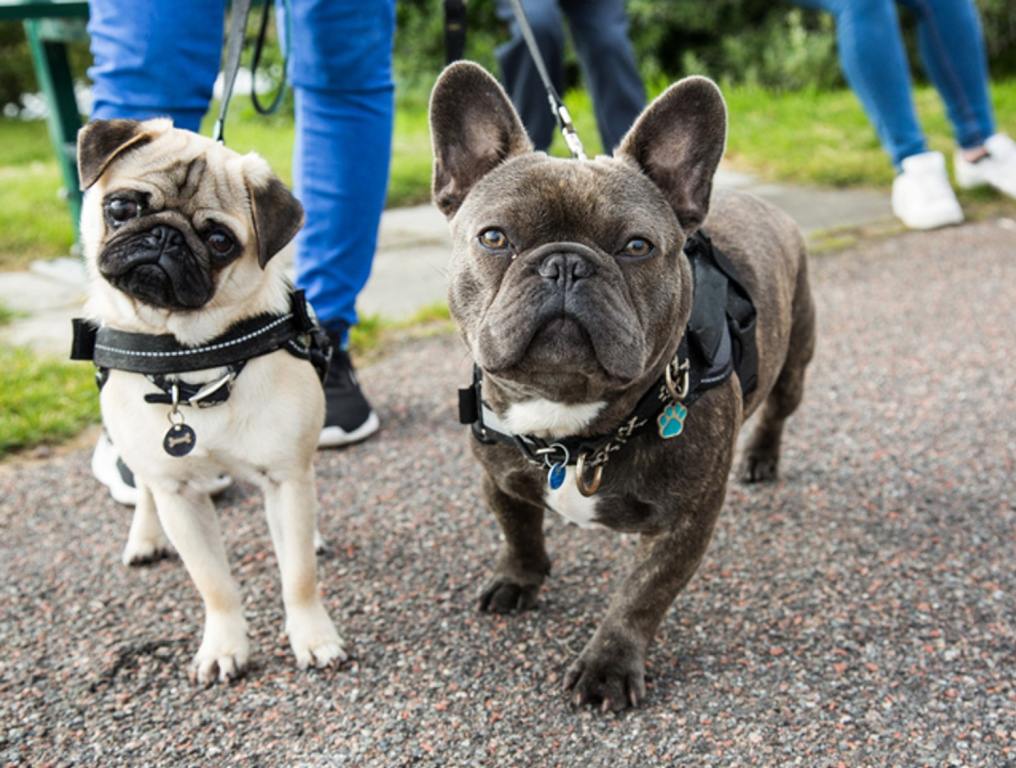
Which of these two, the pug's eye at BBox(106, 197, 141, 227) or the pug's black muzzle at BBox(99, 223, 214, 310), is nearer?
the pug's black muzzle at BBox(99, 223, 214, 310)

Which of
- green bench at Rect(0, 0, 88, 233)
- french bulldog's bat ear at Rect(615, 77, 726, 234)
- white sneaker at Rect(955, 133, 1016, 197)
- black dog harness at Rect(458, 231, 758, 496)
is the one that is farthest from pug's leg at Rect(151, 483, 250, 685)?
white sneaker at Rect(955, 133, 1016, 197)

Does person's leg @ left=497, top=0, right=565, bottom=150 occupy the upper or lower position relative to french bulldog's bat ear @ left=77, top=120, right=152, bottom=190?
lower

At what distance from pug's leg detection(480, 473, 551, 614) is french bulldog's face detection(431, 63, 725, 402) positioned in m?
0.54

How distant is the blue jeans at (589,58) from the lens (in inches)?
208

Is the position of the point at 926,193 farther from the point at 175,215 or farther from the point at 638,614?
the point at 175,215

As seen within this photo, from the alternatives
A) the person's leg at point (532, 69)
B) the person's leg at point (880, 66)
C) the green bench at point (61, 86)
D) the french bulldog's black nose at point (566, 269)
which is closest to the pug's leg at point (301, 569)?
the french bulldog's black nose at point (566, 269)

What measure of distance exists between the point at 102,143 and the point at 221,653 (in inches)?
49.8

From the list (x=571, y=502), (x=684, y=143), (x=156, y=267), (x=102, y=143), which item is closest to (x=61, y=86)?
(x=102, y=143)

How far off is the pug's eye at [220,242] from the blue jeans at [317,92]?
880 mm

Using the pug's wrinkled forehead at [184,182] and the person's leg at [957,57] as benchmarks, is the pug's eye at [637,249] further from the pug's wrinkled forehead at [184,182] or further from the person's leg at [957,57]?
the person's leg at [957,57]

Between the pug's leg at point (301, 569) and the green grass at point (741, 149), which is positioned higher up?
the pug's leg at point (301, 569)

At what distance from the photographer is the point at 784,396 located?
11.7ft

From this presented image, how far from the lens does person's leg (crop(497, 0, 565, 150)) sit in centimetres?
528

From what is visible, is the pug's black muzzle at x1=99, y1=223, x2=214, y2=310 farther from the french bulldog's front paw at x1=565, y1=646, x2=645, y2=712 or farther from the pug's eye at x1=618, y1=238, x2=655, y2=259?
the french bulldog's front paw at x1=565, y1=646, x2=645, y2=712
